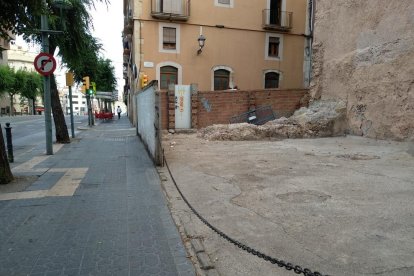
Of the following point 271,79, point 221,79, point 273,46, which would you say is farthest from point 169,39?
point 271,79

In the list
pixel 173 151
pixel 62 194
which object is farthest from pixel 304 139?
pixel 62 194

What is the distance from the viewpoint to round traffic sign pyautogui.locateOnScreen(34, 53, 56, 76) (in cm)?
888

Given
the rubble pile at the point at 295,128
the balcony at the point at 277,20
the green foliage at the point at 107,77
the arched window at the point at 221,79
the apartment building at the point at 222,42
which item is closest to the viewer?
the rubble pile at the point at 295,128

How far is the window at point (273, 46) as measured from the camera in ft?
75.7

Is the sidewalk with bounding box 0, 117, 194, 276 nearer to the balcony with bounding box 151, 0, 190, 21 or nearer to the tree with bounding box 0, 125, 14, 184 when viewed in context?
the tree with bounding box 0, 125, 14, 184

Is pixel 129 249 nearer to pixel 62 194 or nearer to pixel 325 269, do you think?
pixel 325 269

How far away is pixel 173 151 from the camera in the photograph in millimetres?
10117

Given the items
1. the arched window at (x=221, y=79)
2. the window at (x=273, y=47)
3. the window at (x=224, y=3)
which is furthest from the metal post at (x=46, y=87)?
the window at (x=273, y=47)

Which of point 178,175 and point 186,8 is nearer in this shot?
point 178,175

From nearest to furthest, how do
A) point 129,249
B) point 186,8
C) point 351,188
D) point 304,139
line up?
point 129,249 < point 351,188 < point 304,139 < point 186,8

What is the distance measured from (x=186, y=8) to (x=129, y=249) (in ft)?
64.6

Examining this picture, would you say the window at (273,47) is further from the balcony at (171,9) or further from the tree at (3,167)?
the tree at (3,167)

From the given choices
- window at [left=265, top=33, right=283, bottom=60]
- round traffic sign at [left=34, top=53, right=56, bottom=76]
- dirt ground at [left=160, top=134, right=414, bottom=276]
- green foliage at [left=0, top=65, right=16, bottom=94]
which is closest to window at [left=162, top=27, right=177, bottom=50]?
window at [left=265, top=33, right=283, bottom=60]

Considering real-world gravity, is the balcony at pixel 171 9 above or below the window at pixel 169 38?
above
